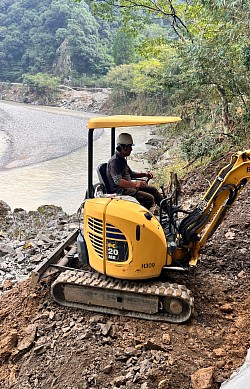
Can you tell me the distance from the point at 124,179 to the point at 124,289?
4.40 ft

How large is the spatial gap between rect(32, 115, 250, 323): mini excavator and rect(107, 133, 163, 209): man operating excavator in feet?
0.83

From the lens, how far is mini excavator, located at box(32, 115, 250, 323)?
4461mm

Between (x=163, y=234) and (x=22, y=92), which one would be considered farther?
(x=22, y=92)

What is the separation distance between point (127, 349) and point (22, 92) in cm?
6754

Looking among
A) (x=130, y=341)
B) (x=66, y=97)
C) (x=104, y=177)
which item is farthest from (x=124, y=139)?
(x=66, y=97)

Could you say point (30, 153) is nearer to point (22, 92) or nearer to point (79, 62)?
point (22, 92)

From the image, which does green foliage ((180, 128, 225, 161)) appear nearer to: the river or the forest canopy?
the forest canopy

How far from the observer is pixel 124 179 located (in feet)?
16.8

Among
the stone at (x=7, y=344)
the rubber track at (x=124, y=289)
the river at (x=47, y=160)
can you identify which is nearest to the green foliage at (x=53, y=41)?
the river at (x=47, y=160)

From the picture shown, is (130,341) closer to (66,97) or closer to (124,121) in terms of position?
(124,121)

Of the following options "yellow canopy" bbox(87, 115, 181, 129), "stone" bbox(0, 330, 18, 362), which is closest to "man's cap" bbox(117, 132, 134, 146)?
"yellow canopy" bbox(87, 115, 181, 129)

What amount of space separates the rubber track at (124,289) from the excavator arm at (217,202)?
1.81ft

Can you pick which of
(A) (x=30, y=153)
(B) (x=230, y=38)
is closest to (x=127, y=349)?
(B) (x=230, y=38)

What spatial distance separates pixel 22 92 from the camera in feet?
220
